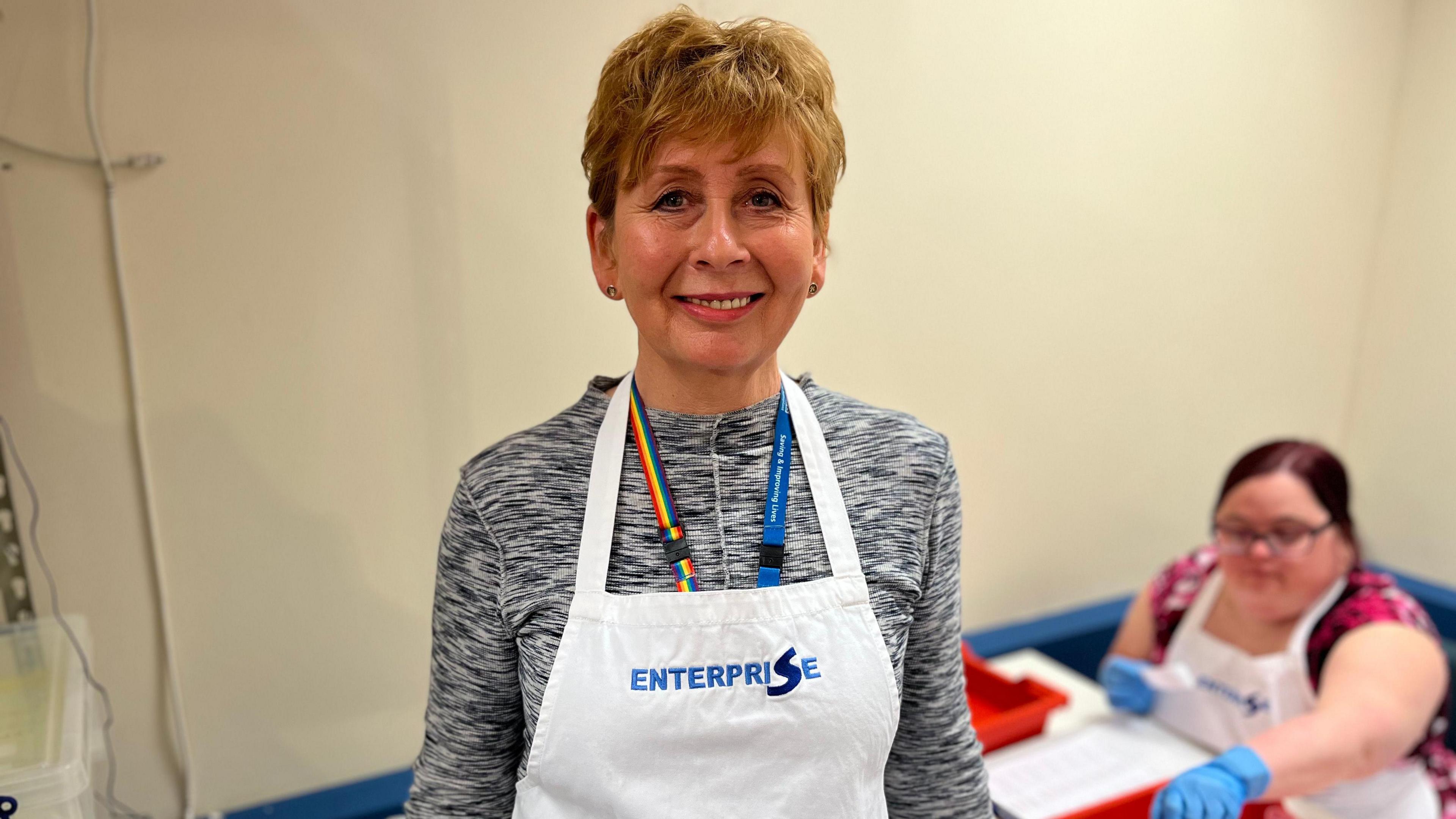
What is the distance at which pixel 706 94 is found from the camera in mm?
812

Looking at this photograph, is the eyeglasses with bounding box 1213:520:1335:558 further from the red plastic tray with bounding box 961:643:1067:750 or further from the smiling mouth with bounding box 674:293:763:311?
the smiling mouth with bounding box 674:293:763:311

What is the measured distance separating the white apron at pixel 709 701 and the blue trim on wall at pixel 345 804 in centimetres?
80

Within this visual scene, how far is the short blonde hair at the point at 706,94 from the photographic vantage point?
2.68ft

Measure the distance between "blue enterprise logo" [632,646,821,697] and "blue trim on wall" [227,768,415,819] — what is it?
0.90m

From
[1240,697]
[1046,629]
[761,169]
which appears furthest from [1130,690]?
[761,169]

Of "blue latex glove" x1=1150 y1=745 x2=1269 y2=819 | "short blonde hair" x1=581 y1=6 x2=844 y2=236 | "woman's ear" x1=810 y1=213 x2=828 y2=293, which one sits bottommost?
"blue latex glove" x1=1150 y1=745 x2=1269 y2=819

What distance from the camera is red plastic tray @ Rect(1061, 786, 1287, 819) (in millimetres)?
1440

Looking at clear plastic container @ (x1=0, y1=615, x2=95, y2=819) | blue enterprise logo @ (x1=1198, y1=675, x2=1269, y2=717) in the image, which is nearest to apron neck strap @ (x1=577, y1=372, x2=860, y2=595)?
clear plastic container @ (x1=0, y1=615, x2=95, y2=819)

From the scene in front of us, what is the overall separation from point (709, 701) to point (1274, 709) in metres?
1.32

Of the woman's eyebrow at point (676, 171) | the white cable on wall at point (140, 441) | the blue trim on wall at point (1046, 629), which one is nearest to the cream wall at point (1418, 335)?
the blue trim on wall at point (1046, 629)

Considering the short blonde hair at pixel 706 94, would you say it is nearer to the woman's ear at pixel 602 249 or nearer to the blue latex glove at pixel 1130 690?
the woman's ear at pixel 602 249

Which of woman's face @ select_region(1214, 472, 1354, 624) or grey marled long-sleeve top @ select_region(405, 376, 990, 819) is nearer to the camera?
grey marled long-sleeve top @ select_region(405, 376, 990, 819)

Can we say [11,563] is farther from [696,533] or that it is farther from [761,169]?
[761,169]

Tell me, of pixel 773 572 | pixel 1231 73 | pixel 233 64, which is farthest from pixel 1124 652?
pixel 233 64
